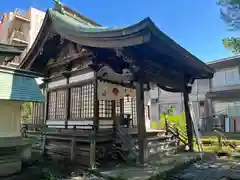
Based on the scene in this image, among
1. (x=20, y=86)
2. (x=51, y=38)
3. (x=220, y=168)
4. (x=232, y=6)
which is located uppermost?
(x=232, y=6)

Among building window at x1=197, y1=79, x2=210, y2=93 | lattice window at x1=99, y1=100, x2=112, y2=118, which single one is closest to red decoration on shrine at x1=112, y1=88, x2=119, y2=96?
lattice window at x1=99, y1=100, x2=112, y2=118

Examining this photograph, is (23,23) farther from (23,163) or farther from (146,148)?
(146,148)

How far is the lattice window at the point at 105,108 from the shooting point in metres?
8.09

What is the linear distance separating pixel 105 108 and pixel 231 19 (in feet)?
22.2

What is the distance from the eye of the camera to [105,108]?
8258 millimetres

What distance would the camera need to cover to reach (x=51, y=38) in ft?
29.1

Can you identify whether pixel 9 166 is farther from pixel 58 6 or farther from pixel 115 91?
pixel 58 6

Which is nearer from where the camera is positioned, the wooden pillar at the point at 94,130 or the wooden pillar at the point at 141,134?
the wooden pillar at the point at 141,134

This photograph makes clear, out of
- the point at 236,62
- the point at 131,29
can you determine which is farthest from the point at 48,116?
the point at 236,62

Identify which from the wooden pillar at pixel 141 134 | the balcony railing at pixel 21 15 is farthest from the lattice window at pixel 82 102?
the balcony railing at pixel 21 15

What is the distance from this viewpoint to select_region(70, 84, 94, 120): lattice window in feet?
26.2

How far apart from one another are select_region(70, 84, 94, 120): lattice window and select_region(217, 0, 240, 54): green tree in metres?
6.46

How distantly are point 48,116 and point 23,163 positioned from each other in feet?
11.0

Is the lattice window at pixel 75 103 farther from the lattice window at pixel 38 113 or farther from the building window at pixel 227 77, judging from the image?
the building window at pixel 227 77
